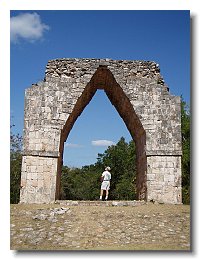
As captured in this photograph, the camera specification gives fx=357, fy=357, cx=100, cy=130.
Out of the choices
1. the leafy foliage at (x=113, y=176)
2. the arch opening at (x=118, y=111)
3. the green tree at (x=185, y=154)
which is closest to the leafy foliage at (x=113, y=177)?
the leafy foliage at (x=113, y=176)

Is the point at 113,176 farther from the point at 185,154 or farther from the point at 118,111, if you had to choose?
the point at 118,111

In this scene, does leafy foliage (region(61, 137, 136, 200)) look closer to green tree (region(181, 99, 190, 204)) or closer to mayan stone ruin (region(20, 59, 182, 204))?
green tree (region(181, 99, 190, 204))

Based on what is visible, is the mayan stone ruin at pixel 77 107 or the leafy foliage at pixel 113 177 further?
the leafy foliage at pixel 113 177

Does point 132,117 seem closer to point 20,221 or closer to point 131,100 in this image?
point 131,100

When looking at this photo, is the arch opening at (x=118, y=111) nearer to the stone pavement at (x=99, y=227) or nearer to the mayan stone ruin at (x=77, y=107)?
the mayan stone ruin at (x=77, y=107)

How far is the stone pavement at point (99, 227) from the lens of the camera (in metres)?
6.76

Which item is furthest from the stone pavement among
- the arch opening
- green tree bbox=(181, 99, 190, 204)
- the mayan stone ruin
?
green tree bbox=(181, 99, 190, 204)

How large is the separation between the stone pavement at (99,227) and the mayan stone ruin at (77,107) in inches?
35.8

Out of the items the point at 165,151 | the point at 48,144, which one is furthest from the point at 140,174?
the point at 48,144

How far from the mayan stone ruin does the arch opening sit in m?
0.04

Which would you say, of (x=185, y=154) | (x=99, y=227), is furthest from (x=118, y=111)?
(x=185, y=154)

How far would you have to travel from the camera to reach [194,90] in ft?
24.8

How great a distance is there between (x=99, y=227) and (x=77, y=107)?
182 inches
